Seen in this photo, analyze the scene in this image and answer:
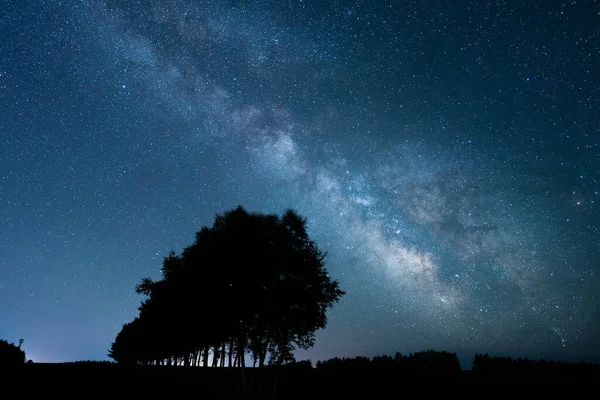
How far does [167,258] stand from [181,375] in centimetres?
1186

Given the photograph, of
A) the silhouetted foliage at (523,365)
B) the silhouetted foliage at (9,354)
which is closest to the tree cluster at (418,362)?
the silhouetted foliage at (523,365)

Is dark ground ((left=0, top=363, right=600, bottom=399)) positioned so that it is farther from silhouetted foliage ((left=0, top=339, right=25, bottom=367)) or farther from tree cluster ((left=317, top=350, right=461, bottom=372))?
silhouetted foliage ((left=0, top=339, right=25, bottom=367))

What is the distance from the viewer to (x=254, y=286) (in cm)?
2606

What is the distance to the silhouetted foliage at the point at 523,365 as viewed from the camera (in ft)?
40.6

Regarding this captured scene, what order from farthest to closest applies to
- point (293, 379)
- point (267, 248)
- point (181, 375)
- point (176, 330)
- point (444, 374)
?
point (181, 375) → point (176, 330) → point (267, 248) → point (293, 379) → point (444, 374)

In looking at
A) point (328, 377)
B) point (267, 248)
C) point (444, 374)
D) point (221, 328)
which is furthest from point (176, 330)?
point (444, 374)

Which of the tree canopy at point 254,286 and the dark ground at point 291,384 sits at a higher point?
the tree canopy at point 254,286

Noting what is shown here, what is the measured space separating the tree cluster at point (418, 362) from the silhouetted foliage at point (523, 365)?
51.2 inches

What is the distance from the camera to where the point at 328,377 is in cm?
2223

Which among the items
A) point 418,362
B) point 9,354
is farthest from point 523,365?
point 9,354

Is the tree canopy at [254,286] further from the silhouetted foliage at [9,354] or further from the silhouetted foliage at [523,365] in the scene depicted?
the silhouetted foliage at [9,354]

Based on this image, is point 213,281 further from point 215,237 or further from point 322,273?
point 322,273

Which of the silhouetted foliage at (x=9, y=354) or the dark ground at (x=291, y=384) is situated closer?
the dark ground at (x=291, y=384)

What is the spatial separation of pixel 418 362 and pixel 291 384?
1129 centimetres
